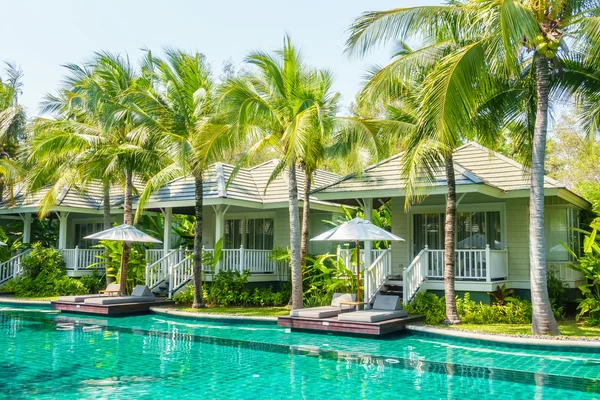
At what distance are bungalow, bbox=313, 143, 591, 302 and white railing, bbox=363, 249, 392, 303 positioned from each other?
0.03 m

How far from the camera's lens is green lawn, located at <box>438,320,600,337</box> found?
12841 millimetres

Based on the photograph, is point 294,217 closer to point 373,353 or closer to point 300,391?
point 373,353

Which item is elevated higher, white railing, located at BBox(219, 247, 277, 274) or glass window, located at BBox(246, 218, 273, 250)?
glass window, located at BBox(246, 218, 273, 250)

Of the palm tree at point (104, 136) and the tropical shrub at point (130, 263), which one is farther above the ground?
the palm tree at point (104, 136)

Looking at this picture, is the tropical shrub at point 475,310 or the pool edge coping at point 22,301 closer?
the tropical shrub at point 475,310


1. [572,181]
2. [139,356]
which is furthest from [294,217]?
[572,181]

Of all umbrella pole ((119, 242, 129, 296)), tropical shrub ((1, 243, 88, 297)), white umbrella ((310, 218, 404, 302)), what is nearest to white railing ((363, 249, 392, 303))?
white umbrella ((310, 218, 404, 302))

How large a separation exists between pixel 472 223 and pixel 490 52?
23.9ft

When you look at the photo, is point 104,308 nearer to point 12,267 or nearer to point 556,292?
point 12,267

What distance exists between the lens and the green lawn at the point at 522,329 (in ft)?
42.1

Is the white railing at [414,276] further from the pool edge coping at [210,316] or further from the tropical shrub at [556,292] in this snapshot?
the pool edge coping at [210,316]

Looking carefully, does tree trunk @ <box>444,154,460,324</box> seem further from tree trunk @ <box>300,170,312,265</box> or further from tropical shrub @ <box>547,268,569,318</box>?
tree trunk @ <box>300,170,312,265</box>

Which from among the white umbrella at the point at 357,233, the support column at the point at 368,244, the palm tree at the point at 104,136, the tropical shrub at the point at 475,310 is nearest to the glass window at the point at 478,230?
the tropical shrub at the point at 475,310

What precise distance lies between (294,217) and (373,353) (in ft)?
18.6
